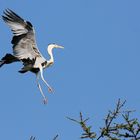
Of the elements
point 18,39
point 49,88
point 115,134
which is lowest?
point 115,134

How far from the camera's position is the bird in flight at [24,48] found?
2117 cm

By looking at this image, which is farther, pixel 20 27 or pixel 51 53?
pixel 51 53

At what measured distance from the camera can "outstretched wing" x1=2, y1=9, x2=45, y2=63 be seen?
21.2 m

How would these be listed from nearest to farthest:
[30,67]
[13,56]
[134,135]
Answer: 1. [134,135]
2. [13,56]
3. [30,67]

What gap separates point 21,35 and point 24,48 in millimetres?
448

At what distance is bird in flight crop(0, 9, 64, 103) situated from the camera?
21.2 m

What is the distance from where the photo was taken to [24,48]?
2172 centimetres

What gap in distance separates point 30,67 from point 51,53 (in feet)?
4.20

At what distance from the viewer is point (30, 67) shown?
73.5 feet

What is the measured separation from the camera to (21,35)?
21.5 m

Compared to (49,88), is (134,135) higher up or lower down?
lower down

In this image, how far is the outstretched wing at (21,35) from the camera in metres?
21.2

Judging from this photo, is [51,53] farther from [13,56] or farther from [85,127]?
[85,127]

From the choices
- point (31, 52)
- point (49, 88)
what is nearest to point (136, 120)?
point (49, 88)
